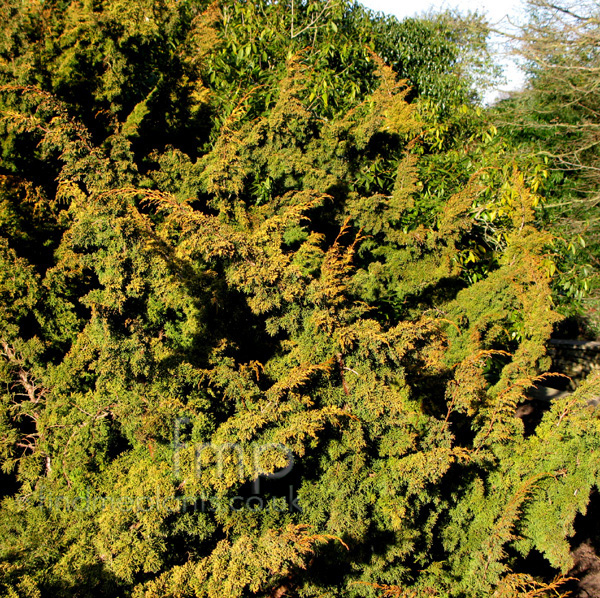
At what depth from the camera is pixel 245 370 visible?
3072 mm

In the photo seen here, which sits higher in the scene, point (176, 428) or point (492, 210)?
point (492, 210)

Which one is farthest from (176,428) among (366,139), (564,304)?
(564,304)

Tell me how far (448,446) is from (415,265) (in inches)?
65.0

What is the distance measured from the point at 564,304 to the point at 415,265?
2.21 metres

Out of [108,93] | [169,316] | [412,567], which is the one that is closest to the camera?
[412,567]

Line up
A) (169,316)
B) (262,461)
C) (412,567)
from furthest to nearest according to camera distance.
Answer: (169,316)
(412,567)
(262,461)

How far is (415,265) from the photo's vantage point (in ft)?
13.2

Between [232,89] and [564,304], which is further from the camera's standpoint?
[564,304]

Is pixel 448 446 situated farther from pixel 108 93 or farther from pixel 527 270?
pixel 108 93

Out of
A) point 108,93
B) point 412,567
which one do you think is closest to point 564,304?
point 412,567

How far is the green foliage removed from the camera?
2684 millimetres

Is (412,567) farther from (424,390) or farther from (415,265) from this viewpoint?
(415,265)

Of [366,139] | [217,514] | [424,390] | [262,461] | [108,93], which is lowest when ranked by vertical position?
[217,514]

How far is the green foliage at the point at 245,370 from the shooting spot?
106 inches
